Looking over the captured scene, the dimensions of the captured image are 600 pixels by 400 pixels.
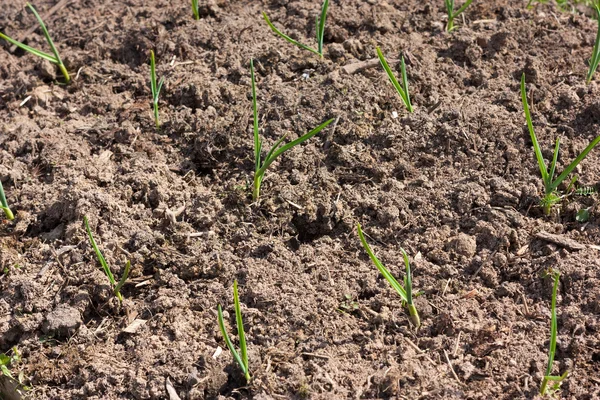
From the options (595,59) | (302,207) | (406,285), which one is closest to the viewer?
(406,285)

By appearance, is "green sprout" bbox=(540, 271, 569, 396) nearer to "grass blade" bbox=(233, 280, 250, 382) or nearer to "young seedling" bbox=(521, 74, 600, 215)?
"young seedling" bbox=(521, 74, 600, 215)

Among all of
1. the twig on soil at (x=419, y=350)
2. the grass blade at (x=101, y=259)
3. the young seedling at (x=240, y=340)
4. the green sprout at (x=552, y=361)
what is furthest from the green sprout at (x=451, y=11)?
the grass blade at (x=101, y=259)

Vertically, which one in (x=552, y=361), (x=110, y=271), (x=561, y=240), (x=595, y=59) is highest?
(x=595, y=59)

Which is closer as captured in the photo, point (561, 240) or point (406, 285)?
point (406, 285)

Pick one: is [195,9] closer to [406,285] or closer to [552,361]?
[406,285]

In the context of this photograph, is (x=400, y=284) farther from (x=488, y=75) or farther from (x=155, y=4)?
(x=155, y=4)

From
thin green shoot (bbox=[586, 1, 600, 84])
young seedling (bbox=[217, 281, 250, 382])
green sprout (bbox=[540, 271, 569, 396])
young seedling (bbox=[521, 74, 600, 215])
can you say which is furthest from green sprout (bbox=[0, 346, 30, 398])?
thin green shoot (bbox=[586, 1, 600, 84])

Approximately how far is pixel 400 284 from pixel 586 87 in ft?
4.16

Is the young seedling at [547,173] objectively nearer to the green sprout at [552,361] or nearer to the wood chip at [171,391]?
the green sprout at [552,361]

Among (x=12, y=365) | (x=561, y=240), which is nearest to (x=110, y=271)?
(x=12, y=365)

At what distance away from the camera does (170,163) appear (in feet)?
8.95

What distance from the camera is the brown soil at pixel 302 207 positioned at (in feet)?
6.97

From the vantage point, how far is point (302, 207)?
2500mm

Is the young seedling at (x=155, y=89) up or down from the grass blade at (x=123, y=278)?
up
